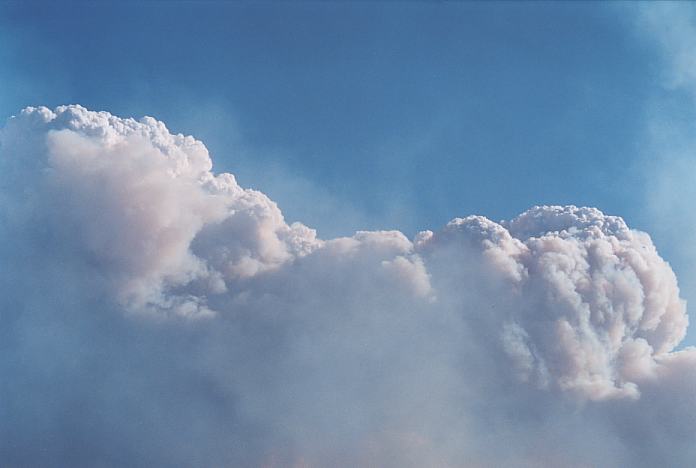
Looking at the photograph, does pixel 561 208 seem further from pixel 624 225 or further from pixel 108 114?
pixel 108 114

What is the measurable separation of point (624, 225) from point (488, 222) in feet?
104

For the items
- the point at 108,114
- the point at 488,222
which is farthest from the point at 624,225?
the point at 108,114

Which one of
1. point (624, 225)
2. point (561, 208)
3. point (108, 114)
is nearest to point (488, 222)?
point (561, 208)

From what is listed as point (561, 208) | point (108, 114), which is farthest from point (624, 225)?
point (108, 114)

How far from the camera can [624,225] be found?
98125 mm

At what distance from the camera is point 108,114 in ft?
310

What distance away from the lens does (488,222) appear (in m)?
98.6

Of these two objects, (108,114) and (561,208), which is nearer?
(108,114)

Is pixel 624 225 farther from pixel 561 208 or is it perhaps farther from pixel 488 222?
pixel 488 222

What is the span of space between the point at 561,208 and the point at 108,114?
357 ft

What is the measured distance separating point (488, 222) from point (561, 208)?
20110 millimetres

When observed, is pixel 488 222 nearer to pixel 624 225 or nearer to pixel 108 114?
pixel 624 225

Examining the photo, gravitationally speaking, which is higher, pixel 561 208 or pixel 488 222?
pixel 561 208
